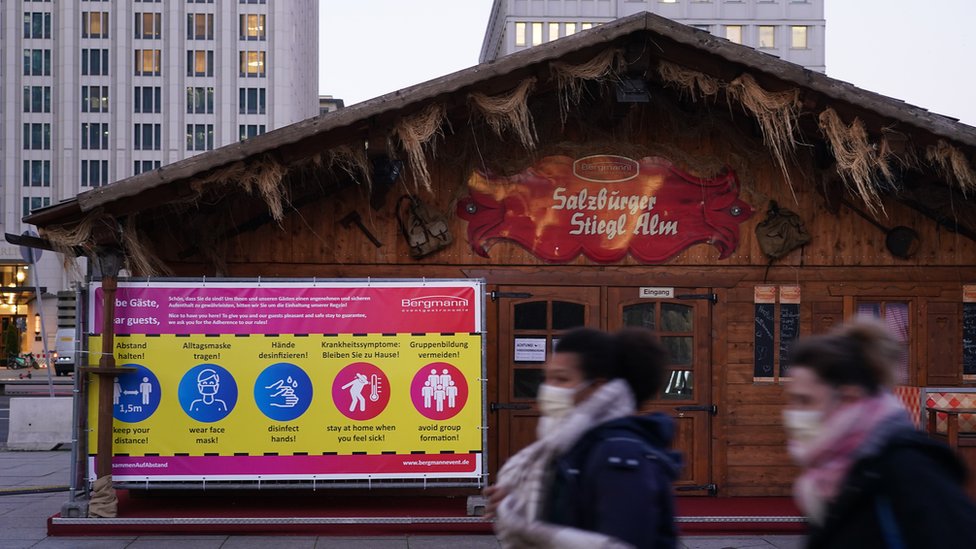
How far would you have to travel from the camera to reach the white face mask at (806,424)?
278 cm

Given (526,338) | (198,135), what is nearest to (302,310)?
(526,338)

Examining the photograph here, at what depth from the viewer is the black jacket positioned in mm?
2320

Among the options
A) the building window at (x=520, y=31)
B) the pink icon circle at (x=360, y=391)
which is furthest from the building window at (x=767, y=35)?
the pink icon circle at (x=360, y=391)

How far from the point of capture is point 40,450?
15430mm

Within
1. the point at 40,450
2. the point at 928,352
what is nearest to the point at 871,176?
the point at 928,352

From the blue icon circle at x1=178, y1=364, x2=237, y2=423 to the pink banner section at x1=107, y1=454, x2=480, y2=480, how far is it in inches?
16.6

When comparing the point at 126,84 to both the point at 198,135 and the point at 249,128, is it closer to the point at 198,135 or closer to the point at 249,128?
the point at 198,135

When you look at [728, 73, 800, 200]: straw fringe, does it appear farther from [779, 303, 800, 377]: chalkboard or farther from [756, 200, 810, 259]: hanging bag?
[779, 303, 800, 377]: chalkboard

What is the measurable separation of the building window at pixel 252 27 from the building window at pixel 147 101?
25.3 feet

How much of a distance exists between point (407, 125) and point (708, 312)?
3.80 meters

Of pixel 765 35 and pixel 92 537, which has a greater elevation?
pixel 765 35

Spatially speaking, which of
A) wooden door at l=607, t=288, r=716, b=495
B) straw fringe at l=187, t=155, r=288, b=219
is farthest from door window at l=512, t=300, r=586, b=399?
straw fringe at l=187, t=155, r=288, b=219

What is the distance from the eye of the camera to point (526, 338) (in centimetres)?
1001

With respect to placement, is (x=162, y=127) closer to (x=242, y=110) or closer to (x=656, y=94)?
(x=242, y=110)
